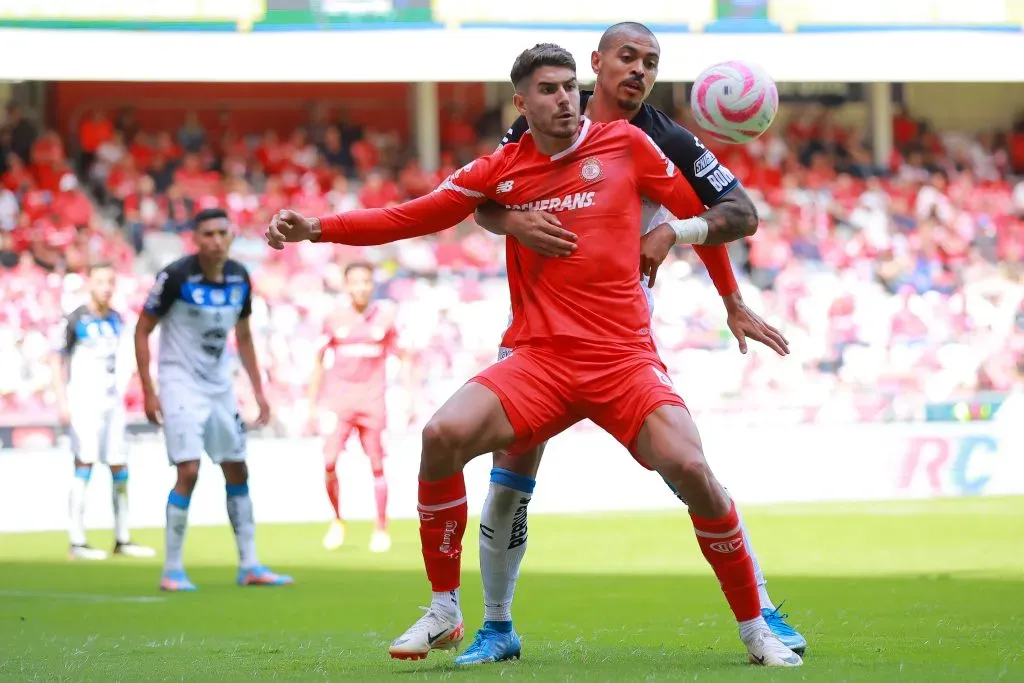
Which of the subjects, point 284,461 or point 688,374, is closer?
point 284,461

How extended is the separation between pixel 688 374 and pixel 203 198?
6.95m

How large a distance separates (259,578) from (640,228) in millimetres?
4884

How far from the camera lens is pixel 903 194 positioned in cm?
2302

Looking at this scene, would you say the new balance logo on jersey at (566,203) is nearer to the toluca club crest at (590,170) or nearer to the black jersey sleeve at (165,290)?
the toluca club crest at (590,170)

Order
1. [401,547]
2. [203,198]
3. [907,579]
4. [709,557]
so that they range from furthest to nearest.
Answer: [203,198]
[401,547]
[907,579]
[709,557]

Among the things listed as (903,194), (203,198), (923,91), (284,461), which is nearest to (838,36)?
(903,194)

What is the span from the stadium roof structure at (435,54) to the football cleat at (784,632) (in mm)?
15382

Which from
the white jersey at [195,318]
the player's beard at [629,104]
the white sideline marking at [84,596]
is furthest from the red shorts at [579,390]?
the white jersey at [195,318]

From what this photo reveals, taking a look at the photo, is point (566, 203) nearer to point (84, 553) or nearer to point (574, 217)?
point (574, 217)

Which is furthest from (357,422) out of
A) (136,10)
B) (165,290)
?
(136,10)

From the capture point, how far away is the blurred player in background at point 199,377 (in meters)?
9.95

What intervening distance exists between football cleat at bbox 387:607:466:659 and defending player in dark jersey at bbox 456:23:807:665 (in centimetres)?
18

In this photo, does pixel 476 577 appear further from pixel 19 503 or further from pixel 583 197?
pixel 19 503

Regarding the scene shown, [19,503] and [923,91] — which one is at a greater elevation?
[923,91]
